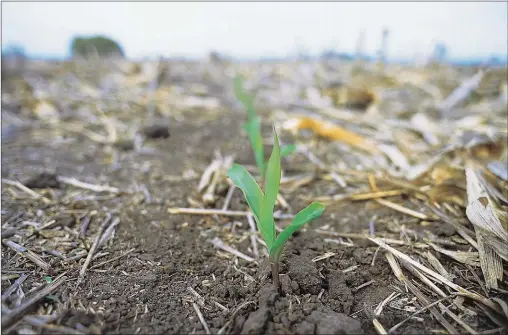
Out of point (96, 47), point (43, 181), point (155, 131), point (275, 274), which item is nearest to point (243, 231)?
point (275, 274)

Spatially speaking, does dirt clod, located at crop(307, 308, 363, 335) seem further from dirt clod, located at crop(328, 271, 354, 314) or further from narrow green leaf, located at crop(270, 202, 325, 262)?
narrow green leaf, located at crop(270, 202, 325, 262)

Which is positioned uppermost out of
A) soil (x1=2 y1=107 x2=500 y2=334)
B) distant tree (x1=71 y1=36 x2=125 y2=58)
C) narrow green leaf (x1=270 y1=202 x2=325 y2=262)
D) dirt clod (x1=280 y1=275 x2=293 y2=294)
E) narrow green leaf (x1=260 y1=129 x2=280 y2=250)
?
distant tree (x1=71 y1=36 x2=125 y2=58)

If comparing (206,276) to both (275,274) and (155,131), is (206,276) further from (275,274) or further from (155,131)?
(155,131)

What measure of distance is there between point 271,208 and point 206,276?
347 mm

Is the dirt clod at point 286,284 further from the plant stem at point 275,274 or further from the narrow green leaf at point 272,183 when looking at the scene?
the narrow green leaf at point 272,183

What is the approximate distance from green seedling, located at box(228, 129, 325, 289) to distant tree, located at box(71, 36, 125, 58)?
7512 millimetres

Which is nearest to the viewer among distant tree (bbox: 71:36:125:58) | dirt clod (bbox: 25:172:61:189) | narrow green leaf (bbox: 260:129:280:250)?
narrow green leaf (bbox: 260:129:280:250)

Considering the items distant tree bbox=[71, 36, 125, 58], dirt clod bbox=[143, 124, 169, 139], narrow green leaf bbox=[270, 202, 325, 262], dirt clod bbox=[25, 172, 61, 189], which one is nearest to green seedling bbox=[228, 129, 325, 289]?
narrow green leaf bbox=[270, 202, 325, 262]

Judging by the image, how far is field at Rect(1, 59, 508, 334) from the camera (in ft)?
2.89

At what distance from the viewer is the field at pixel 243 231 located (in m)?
0.88

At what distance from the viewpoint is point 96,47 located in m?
8.49

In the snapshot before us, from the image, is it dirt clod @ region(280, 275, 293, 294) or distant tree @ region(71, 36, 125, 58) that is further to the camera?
distant tree @ region(71, 36, 125, 58)

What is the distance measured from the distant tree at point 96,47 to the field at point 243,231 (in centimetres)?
583

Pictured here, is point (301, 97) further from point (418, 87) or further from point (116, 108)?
point (116, 108)
